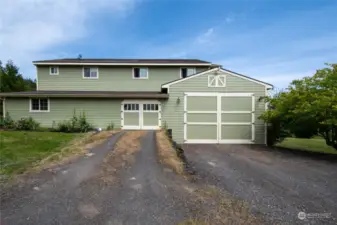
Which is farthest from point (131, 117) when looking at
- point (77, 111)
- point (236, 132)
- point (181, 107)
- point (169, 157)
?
point (169, 157)

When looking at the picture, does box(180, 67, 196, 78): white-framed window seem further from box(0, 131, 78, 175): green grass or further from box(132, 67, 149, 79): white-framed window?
box(0, 131, 78, 175): green grass

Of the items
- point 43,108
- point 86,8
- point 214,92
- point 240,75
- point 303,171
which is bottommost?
point 303,171

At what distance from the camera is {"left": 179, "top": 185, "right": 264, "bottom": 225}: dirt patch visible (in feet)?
10.7

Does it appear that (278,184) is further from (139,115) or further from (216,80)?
(139,115)

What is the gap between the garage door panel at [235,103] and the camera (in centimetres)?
1300

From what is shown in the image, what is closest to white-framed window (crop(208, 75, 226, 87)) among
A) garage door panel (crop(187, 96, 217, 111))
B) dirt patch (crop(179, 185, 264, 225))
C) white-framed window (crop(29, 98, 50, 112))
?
garage door panel (crop(187, 96, 217, 111))

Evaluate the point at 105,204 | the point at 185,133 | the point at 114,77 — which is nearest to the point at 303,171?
the point at 105,204

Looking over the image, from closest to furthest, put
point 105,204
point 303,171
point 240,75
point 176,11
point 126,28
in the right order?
point 105,204
point 303,171
point 240,75
point 176,11
point 126,28

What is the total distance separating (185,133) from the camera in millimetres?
13039

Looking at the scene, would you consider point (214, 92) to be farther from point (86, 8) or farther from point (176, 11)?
point (86, 8)

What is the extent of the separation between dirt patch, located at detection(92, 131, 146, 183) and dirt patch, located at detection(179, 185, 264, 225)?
197cm

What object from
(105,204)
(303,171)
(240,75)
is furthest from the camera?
(240,75)

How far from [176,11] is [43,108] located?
35.7ft

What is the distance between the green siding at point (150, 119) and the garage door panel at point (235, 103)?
13.2ft
